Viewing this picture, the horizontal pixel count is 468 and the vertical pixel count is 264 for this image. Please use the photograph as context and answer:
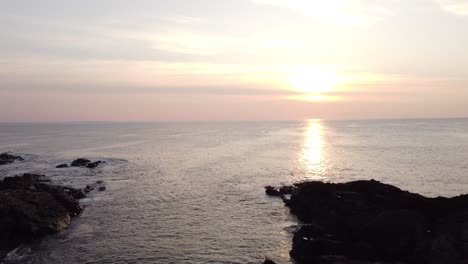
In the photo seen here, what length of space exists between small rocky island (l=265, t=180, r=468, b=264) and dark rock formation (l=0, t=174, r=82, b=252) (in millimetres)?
24173

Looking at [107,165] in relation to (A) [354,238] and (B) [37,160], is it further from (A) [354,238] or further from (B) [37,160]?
(A) [354,238]

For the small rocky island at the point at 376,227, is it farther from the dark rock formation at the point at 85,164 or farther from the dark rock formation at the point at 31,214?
the dark rock formation at the point at 85,164

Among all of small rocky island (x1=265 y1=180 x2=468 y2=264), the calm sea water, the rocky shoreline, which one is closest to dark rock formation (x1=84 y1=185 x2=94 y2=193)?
the calm sea water

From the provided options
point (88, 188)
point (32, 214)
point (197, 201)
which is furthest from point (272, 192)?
point (32, 214)

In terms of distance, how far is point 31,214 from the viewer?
40.0m

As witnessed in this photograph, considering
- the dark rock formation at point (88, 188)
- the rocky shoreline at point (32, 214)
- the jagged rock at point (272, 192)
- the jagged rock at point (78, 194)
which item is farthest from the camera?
the dark rock formation at point (88, 188)

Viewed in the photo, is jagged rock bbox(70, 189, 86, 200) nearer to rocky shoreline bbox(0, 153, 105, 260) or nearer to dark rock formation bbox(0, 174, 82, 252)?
rocky shoreline bbox(0, 153, 105, 260)

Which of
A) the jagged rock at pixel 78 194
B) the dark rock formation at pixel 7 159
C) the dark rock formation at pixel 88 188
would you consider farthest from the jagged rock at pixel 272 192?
the dark rock formation at pixel 7 159

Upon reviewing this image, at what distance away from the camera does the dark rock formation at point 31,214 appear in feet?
125

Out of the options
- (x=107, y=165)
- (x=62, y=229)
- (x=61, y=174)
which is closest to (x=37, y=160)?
(x=107, y=165)

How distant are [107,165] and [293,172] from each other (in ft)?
143

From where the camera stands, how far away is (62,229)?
134ft

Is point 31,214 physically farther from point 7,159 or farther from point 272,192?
point 7,159

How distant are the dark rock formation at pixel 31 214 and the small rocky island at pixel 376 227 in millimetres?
24173
